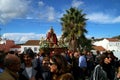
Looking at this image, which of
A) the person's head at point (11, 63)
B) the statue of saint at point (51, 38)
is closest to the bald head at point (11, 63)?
the person's head at point (11, 63)

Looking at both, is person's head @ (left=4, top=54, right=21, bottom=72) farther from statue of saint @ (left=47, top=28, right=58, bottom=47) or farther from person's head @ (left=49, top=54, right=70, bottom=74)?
statue of saint @ (left=47, top=28, right=58, bottom=47)

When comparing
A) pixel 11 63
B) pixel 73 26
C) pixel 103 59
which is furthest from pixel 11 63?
pixel 73 26

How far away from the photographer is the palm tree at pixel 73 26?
160 feet

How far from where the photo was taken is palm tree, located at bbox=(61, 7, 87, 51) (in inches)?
1914

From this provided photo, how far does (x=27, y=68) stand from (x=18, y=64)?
3.09 meters

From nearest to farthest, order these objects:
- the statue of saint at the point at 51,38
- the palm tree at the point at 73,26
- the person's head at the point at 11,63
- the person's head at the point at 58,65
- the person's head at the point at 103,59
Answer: the person's head at the point at 11,63
the person's head at the point at 58,65
the person's head at the point at 103,59
the statue of saint at the point at 51,38
the palm tree at the point at 73,26

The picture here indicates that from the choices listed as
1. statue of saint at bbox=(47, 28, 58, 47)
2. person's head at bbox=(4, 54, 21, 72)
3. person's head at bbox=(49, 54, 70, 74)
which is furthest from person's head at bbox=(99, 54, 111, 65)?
statue of saint at bbox=(47, 28, 58, 47)

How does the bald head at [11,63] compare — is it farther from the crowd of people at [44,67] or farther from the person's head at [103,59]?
the person's head at [103,59]

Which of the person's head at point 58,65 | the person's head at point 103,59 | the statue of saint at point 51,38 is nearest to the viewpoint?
the person's head at point 58,65

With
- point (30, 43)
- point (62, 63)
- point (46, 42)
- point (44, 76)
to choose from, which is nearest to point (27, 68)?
point (44, 76)

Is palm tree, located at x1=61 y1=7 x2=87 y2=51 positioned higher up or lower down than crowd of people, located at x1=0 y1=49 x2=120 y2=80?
higher up

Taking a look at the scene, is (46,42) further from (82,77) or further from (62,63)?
(62,63)

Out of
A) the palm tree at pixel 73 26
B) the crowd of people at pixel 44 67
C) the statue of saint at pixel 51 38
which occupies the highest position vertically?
the palm tree at pixel 73 26

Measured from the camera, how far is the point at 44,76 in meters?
7.92
